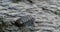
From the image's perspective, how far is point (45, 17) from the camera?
52.4 inches

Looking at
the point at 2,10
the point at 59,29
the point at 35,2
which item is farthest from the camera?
the point at 35,2

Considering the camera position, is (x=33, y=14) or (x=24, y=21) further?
(x=33, y=14)

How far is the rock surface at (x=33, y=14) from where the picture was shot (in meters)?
1.16

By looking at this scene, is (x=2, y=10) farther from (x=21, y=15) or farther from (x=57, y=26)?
(x=57, y=26)

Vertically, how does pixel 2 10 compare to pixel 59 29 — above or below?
Result: above

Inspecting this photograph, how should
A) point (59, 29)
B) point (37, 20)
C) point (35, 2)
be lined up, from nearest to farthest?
point (59, 29) → point (37, 20) → point (35, 2)

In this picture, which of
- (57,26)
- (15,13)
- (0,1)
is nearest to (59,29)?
(57,26)

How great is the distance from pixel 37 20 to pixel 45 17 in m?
0.11

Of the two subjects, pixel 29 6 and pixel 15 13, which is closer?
pixel 15 13

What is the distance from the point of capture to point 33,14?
1.36m

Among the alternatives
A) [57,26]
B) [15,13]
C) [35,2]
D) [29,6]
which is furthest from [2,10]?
[57,26]

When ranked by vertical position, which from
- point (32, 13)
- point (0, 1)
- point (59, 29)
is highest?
point (0, 1)

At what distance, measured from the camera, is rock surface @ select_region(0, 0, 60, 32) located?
1.16 m

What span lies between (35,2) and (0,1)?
1.57 feet
